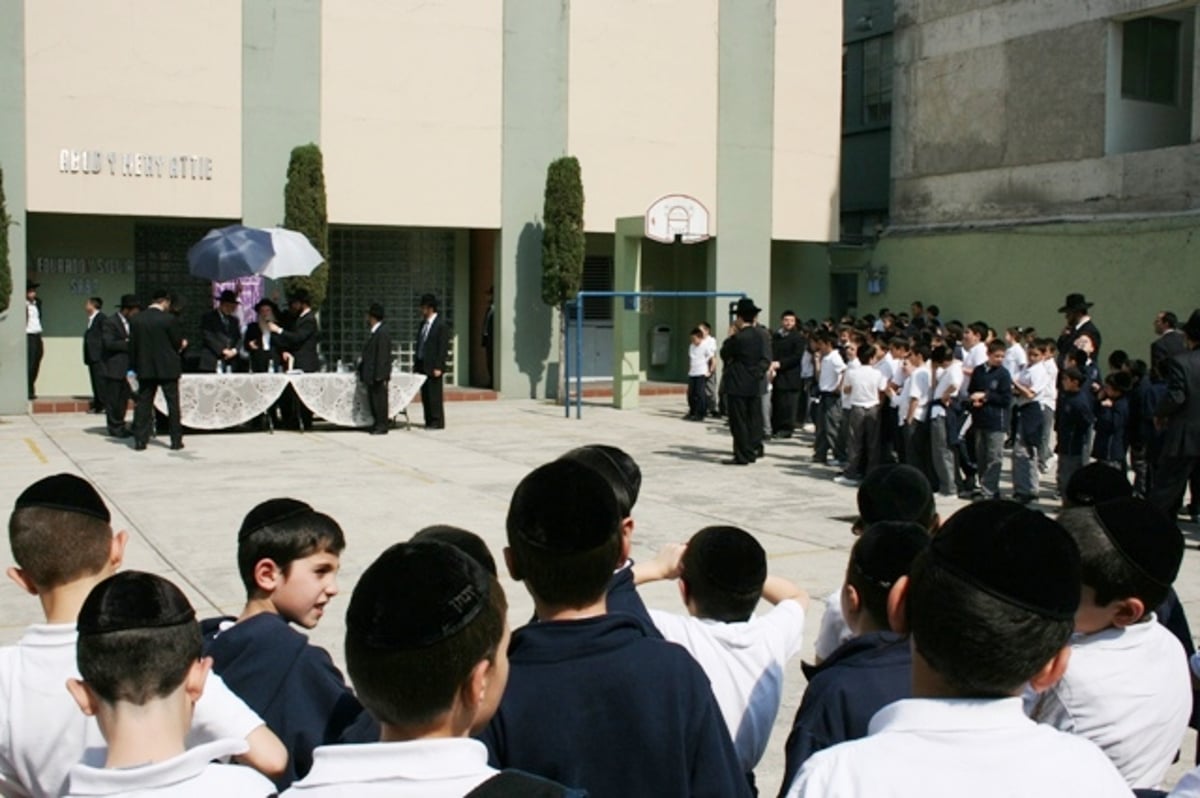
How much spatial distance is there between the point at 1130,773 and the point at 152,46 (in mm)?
19472

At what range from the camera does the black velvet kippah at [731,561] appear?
3.70m

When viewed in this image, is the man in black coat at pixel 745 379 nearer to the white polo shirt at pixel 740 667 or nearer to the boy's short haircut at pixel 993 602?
the white polo shirt at pixel 740 667

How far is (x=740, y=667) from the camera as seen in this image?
3604 mm

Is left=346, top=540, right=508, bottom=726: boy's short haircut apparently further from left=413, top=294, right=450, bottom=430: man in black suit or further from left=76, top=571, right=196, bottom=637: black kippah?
left=413, top=294, right=450, bottom=430: man in black suit

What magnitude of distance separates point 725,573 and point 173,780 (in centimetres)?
176

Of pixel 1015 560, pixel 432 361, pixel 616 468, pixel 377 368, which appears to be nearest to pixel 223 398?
pixel 377 368

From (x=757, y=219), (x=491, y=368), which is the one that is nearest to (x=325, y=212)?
(x=491, y=368)

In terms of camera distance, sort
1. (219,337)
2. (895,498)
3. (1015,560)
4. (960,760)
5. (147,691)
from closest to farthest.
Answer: (960,760) → (1015,560) → (147,691) → (895,498) → (219,337)

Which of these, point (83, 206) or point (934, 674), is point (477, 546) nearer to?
point (934, 674)

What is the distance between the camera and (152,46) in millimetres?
19781

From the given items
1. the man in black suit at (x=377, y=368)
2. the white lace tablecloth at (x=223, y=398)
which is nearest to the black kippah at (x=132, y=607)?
the white lace tablecloth at (x=223, y=398)

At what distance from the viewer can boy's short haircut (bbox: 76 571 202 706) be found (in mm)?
2561

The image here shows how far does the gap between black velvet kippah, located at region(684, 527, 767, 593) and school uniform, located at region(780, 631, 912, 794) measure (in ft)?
1.81

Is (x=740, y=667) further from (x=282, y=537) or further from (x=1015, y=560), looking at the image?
(x=1015, y=560)
